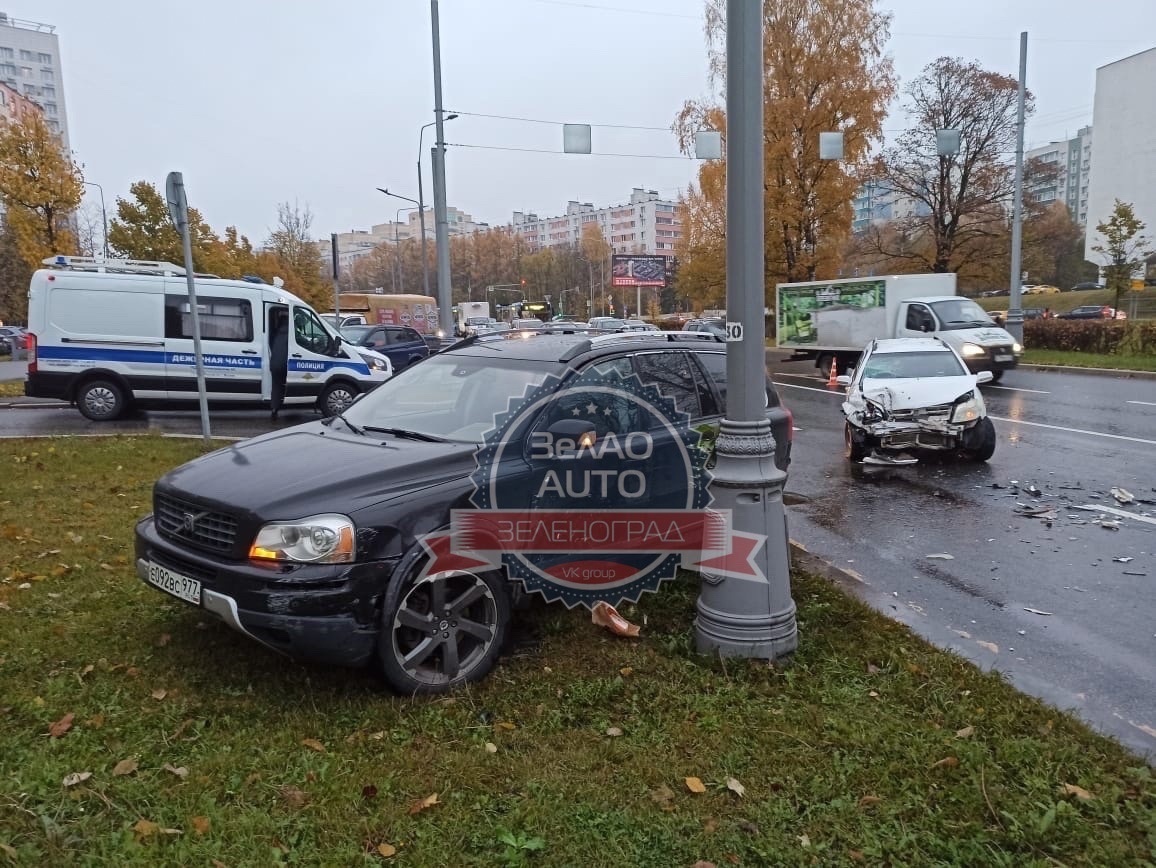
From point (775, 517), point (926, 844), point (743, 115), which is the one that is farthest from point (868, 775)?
point (743, 115)

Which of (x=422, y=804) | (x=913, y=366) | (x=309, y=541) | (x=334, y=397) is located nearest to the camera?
(x=422, y=804)

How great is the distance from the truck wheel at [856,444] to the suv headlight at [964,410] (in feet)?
3.34

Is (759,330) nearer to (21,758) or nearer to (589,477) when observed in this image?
(589,477)

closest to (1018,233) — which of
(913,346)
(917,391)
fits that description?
(913,346)

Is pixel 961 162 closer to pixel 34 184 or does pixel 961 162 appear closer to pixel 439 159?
pixel 439 159

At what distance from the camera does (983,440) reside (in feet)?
32.1

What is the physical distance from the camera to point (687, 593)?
17.2 feet

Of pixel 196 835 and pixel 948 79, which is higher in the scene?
pixel 948 79

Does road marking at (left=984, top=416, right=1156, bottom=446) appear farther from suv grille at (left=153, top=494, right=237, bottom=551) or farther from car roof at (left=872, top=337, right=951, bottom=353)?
suv grille at (left=153, top=494, right=237, bottom=551)

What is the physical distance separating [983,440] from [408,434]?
783cm

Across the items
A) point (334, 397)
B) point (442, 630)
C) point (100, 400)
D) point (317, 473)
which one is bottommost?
point (442, 630)

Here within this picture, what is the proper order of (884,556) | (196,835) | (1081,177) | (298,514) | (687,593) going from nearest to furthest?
1. (196,835)
2. (298,514)
3. (687,593)
4. (884,556)
5. (1081,177)

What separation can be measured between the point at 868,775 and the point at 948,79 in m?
41.9

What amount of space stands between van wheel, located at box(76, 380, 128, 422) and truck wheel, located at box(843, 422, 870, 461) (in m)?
11.0
